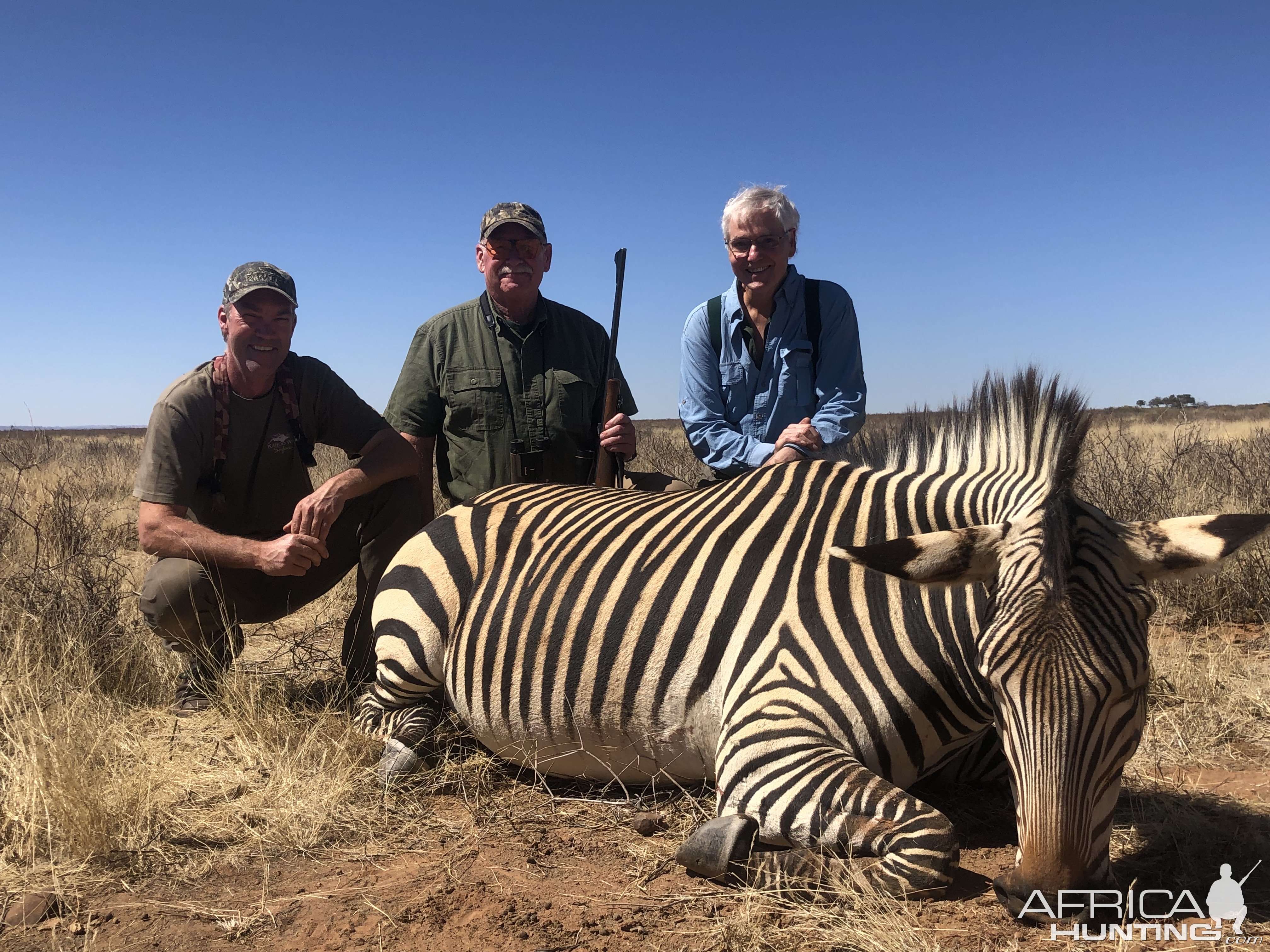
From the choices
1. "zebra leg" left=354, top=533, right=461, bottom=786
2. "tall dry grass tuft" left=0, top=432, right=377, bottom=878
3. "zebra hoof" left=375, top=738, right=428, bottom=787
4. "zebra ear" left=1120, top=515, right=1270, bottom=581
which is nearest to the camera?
"zebra ear" left=1120, top=515, right=1270, bottom=581

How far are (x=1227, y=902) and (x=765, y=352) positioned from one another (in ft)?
10.5

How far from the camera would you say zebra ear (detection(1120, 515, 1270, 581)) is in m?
2.07

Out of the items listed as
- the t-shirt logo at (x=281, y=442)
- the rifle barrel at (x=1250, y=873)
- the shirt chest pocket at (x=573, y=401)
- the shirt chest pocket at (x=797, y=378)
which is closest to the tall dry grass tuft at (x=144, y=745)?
the t-shirt logo at (x=281, y=442)

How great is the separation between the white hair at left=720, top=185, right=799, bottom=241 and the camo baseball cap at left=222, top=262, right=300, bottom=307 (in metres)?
2.36

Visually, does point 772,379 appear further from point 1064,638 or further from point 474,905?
point 474,905

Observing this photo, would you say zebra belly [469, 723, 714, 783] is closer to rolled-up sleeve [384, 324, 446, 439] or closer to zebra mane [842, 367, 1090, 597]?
zebra mane [842, 367, 1090, 597]

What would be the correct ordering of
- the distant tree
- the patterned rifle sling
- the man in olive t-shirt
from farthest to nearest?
the distant tree < the patterned rifle sling < the man in olive t-shirt

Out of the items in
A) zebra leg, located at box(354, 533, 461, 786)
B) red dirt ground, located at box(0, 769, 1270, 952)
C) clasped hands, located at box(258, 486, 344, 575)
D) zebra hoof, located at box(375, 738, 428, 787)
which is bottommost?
red dirt ground, located at box(0, 769, 1270, 952)

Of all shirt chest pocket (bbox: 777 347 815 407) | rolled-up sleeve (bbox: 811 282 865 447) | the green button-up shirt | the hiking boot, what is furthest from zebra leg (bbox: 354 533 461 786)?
rolled-up sleeve (bbox: 811 282 865 447)

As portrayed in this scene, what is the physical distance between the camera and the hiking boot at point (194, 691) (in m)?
4.05

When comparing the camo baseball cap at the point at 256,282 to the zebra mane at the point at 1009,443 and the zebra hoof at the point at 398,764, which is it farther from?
the zebra mane at the point at 1009,443

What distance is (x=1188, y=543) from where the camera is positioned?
2.11 m

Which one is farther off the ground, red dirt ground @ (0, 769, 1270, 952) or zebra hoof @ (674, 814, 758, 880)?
zebra hoof @ (674, 814, 758, 880)

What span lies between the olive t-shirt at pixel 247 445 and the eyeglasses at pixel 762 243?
86.1 inches
